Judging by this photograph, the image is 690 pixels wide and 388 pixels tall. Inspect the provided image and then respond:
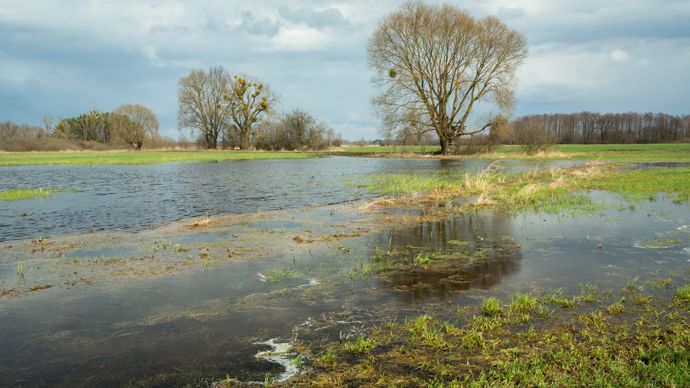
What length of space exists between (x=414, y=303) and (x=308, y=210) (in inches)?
357

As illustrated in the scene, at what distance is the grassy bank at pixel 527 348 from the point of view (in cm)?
388

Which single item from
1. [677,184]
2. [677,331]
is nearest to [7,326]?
[677,331]

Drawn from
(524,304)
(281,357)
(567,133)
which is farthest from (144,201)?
(567,133)

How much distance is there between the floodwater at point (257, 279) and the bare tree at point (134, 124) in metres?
75.1

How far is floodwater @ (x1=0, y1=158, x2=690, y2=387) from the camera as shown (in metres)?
4.55

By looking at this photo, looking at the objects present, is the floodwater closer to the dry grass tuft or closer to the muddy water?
the dry grass tuft

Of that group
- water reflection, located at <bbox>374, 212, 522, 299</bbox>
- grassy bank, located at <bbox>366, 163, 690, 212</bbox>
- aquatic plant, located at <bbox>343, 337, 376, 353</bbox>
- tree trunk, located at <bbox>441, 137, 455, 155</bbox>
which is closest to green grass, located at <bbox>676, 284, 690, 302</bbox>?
water reflection, located at <bbox>374, 212, 522, 299</bbox>

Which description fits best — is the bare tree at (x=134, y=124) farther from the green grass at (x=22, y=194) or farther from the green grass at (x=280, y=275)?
the green grass at (x=280, y=275)

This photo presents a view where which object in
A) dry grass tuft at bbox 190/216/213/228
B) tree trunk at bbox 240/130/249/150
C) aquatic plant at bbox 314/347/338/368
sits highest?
tree trunk at bbox 240/130/249/150

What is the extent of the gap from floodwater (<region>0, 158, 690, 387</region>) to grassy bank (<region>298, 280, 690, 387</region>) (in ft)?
1.64

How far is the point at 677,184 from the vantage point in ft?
59.0

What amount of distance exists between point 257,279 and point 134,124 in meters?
82.2

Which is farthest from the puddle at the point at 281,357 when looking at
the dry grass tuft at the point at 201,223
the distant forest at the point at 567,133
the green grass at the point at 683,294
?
the distant forest at the point at 567,133

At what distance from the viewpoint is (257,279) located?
718 cm
